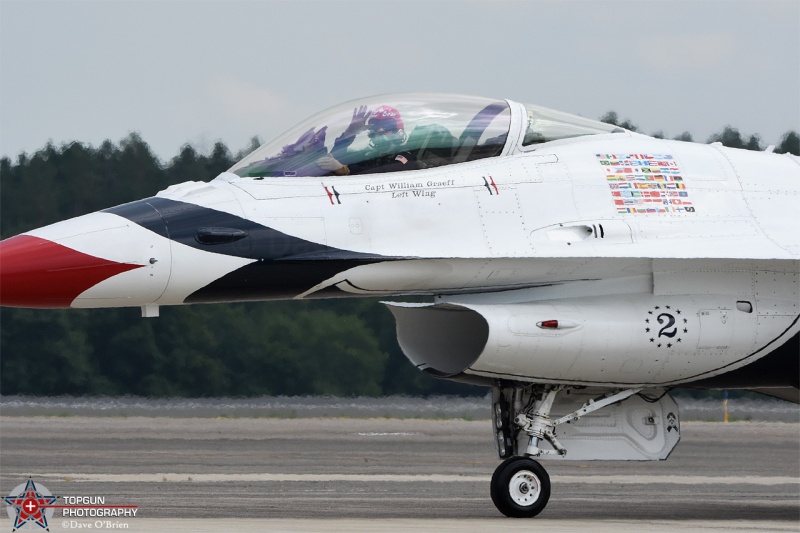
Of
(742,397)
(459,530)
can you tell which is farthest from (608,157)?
(742,397)

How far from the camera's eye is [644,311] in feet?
37.2

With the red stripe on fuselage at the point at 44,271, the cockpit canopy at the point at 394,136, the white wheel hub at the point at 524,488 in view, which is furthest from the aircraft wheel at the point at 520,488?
the red stripe on fuselage at the point at 44,271

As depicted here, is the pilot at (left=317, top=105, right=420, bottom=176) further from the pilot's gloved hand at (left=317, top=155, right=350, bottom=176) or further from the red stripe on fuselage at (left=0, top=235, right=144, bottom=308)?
the red stripe on fuselage at (left=0, top=235, right=144, bottom=308)

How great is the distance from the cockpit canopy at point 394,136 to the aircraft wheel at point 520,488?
2.44 m

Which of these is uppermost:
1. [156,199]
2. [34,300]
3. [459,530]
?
[156,199]

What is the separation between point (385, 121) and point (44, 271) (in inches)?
114

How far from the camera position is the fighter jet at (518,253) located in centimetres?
1069

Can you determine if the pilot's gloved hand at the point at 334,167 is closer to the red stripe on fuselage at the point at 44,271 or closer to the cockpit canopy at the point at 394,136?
the cockpit canopy at the point at 394,136

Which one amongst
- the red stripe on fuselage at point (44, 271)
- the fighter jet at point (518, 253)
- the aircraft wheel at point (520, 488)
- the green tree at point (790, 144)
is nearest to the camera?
the red stripe on fuselage at point (44, 271)

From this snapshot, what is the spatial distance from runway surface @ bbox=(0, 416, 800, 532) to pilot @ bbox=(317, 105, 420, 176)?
106 inches

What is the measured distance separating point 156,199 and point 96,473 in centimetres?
629

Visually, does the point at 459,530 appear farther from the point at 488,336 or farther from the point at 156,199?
the point at 156,199

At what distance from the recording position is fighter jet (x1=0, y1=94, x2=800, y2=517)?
1069cm

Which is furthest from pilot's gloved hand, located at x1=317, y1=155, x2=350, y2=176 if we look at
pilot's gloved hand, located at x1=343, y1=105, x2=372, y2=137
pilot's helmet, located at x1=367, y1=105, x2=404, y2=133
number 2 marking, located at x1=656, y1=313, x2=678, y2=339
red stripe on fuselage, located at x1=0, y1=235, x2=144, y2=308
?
number 2 marking, located at x1=656, y1=313, x2=678, y2=339
